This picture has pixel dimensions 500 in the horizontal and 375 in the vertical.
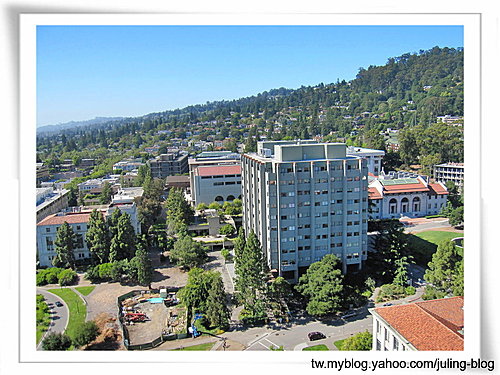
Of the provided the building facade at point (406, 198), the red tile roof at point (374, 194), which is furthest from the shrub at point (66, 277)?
the building facade at point (406, 198)

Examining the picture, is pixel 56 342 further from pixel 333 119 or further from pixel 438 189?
pixel 333 119

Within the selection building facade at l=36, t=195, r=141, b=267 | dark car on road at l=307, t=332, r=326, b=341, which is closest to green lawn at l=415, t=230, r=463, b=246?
dark car on road at l=307, t=332, r=326, b=341

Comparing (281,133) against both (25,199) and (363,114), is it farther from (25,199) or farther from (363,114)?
(25,199)

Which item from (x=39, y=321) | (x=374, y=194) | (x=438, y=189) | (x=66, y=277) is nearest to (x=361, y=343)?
(x=39, y=321)

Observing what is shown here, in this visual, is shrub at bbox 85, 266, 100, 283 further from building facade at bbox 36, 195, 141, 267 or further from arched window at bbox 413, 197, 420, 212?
arched window at bbox 413, 197, 420, 212

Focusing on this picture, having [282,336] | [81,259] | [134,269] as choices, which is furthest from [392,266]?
[81,259]
